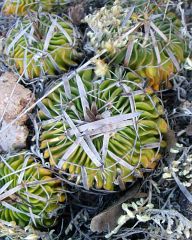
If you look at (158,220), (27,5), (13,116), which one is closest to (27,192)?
(13,116)

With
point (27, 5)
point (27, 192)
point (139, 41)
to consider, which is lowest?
point (27, 192)

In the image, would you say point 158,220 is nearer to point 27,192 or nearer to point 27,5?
point 27,192

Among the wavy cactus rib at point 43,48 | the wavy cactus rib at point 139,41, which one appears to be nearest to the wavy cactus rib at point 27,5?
the wavy cactus rib at point 43,48

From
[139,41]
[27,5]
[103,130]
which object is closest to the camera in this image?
[103,130]

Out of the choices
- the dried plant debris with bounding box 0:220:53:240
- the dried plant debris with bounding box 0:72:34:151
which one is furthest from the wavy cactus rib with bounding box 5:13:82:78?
the dried plant debris with bounding box 0:220:53:240

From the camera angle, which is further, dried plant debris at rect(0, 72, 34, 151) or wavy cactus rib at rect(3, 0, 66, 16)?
wavy cactus rib at rect(3, 0, 66, 16)

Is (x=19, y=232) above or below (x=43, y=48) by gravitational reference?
below

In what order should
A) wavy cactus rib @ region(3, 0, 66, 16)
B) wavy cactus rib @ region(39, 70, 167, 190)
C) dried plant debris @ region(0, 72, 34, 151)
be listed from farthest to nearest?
wavy cactus rib @ region(3, 0, 66, 16)
dried plant debris @ region(0, 72, 34, 151)
wavy cactus rib @ region(39, 70, 167, 190)

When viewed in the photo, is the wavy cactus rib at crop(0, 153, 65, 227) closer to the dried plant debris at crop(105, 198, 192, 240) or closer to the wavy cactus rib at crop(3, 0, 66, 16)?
the dried plant debris at crop(105, 198, 192, 240)
